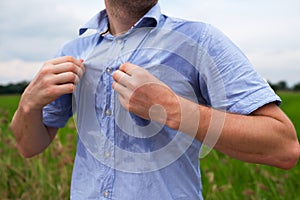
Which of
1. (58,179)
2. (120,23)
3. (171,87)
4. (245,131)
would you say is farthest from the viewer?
(58,179)

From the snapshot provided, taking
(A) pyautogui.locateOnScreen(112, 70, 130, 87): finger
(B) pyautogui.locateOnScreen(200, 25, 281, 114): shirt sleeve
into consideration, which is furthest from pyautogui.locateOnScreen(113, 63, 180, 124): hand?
(B) pyautogui.locateOnScreen(200, 25, 281, 114): shirt sleeve

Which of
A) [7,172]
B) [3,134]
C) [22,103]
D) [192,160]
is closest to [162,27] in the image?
[192,160]

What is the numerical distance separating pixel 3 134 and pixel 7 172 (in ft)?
1.24

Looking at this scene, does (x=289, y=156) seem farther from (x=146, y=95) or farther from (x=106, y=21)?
(x=106, y=21)

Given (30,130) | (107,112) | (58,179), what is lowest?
(58,179)

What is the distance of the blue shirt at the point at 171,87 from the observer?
3.84 feet

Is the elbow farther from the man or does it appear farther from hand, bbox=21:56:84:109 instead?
hand, bbox=21:56:84:109

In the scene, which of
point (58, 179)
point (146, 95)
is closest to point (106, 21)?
point (146, 95)

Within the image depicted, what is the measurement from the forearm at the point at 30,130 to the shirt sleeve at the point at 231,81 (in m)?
0.54

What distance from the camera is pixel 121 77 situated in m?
→ 1.14

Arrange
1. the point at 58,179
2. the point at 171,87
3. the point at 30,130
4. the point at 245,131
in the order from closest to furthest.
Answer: the point at 245,131 < the point at 171,87 < the point at 30,130 < the point at 58,179

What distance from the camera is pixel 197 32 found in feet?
4.03

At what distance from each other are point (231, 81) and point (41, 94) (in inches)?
20.4

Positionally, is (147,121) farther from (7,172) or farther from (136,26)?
(7,172)
